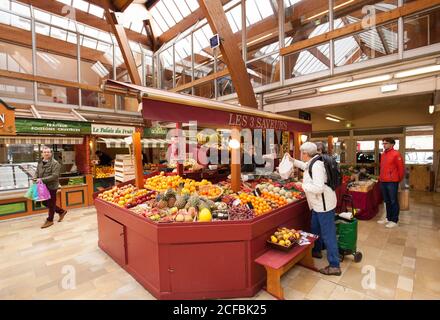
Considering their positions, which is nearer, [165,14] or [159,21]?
[165,14]

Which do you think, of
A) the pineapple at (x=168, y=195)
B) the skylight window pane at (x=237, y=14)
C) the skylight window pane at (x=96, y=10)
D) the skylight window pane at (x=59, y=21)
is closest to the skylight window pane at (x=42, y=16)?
the skylight window pane at (x=59, y=21)

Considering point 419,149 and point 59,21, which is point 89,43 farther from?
point 419,149

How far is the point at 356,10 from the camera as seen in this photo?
6367mm

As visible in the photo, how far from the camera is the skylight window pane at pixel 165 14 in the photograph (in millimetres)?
11117

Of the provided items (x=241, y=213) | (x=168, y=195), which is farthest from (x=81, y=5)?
(x=241, y=213)

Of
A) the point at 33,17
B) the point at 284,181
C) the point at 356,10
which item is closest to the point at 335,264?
the point at 284,181

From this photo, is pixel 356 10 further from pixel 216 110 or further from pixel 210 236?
pixel 210 236

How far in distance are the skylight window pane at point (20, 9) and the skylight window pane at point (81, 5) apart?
5.90 feet

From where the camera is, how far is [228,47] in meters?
6.13

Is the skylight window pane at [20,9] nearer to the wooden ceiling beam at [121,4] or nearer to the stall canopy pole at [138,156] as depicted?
the wooden ceiling beam at [121,4]

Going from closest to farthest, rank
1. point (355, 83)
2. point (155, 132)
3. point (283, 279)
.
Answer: point (283, 279), point (355, 83), point (155, 132)

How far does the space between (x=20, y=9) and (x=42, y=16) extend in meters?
0.79

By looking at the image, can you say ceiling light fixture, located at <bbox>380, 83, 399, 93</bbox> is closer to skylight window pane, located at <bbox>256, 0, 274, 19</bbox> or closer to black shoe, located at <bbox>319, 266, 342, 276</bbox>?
black shoe, located at <bbox>319, 266, 342, 276</bbox>
